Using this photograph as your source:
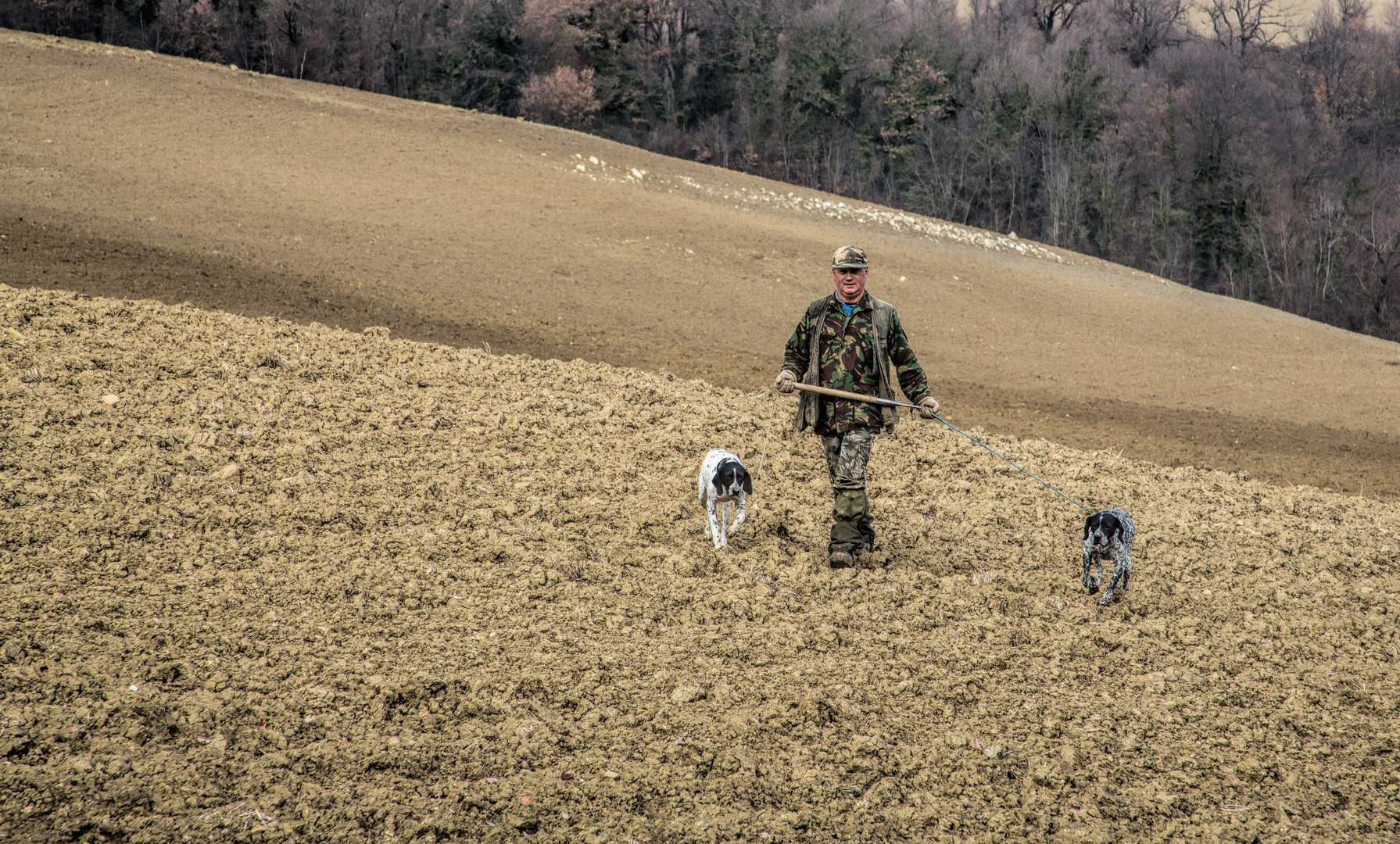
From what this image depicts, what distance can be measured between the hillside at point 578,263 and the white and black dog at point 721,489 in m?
5.03

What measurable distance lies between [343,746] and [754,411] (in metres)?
6.31

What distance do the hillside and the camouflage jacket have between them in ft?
17.8

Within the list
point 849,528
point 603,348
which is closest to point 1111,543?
point 849,528

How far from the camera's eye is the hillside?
41.1ft

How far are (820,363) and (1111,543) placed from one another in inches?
89.8

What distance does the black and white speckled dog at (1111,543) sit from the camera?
6.52m

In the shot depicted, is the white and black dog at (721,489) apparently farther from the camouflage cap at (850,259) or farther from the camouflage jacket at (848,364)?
the camouflage cap at (850,259)

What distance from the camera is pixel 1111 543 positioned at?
654 centimetres

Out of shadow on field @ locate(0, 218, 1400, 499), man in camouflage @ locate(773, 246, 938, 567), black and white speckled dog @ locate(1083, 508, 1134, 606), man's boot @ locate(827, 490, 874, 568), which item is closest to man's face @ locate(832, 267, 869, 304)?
man in camouflage @ locate(773, 246, 938, 567)

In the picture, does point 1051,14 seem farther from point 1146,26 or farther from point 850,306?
point 850,306

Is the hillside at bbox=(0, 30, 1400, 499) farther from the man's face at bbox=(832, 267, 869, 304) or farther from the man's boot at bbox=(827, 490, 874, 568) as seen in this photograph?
the man's face at bbox=(832, 267, 869, 304)

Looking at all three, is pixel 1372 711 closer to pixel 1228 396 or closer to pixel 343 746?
pixel 343 746

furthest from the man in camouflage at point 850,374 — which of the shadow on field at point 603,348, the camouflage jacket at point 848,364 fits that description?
the shadow on field at point 603,348

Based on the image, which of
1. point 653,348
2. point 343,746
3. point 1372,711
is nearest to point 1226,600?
point 1372,711
